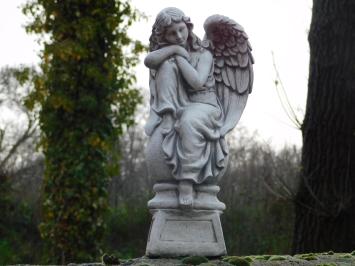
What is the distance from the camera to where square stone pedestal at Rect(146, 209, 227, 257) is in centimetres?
554

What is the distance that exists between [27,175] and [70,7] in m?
12.4

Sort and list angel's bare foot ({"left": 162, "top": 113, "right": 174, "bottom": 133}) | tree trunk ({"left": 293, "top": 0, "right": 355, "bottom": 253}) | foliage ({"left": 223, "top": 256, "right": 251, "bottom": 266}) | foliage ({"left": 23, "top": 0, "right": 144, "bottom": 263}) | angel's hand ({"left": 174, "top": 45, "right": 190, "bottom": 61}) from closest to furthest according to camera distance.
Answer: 1. foliage ({"left": 223, "top": 256, "right": 251, "bottom": 266})
2. angel's bare foot ({"left": 162, "top": 113, "right": 174, "bottom": 133})
3. angel's hand ({"left": 174, "top": 45, "right": 190, "bottom": 61})
4. tree trunk ({"left": 293, "top": 0, "right": 355, "bottom": 253})
5. foliage ({"left": 23, "top": 0, "right": 144, "bottom": 263})

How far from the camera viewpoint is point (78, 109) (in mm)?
10008

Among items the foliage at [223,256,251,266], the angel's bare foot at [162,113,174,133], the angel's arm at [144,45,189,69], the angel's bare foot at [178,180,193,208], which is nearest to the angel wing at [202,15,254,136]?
the angel's arm at [144,45,189,69]

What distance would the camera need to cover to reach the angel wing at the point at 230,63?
6.05m

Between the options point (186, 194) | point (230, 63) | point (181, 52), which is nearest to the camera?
point (186, 194)

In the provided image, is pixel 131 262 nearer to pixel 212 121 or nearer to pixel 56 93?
pixel 212 121

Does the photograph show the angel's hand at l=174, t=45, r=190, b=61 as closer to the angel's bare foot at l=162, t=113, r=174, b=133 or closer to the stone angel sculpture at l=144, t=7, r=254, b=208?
the stone angel sculpture at l=144, t=7, r=254, b=208

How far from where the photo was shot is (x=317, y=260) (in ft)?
19.0

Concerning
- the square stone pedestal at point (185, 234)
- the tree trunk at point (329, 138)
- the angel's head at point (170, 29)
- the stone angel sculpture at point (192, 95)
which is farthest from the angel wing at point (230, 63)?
the tree trunk at point (329, 138)

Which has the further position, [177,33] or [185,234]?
[177,33]

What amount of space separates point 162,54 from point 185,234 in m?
1.66

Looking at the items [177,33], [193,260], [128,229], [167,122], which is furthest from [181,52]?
[128,229]

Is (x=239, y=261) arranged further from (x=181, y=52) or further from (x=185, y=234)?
(x=181, y=52)
